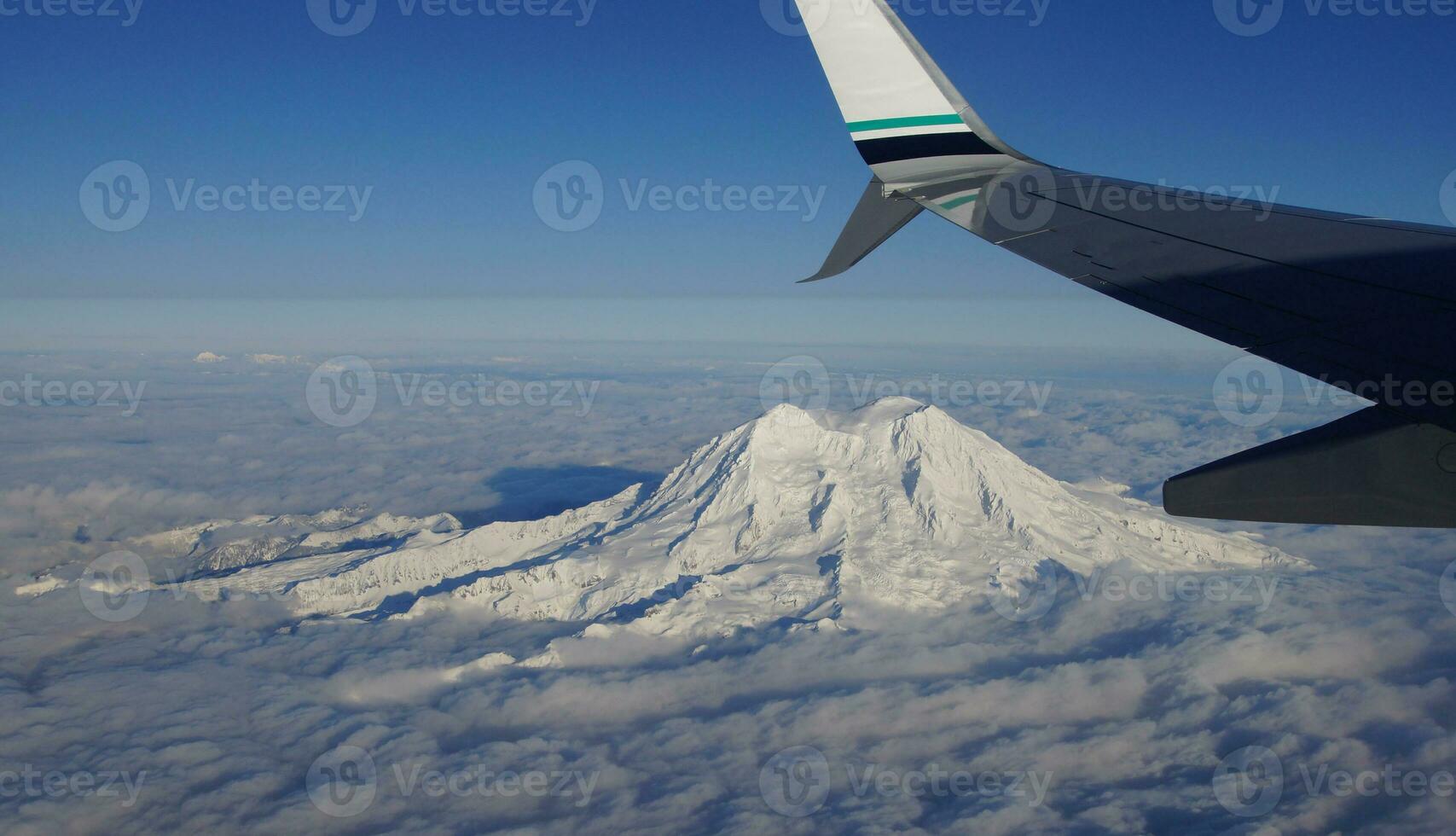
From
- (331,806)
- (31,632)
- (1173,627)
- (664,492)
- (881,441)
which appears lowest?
(331,806)

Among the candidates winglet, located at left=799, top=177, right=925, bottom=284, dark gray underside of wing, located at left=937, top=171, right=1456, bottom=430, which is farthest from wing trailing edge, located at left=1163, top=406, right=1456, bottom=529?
winglet, located at left=799, top=177, right=925, bottom=284

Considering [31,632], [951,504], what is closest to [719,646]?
[951,504]

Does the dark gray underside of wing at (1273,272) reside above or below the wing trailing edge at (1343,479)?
above

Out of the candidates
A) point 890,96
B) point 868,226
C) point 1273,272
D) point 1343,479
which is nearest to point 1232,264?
point 1273,272

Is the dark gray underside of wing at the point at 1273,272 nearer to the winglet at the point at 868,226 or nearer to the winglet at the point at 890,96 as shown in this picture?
the winglet at the point at 890,96

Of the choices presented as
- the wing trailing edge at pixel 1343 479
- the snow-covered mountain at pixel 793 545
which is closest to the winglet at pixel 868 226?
the wing trailing edge at pixel 1343 479

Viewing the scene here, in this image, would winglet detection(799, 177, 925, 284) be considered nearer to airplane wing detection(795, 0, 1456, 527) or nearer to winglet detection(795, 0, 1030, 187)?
airplane wing detection(795, 0, 1456, 527)

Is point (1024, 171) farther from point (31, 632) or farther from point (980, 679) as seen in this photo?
point (31, 632)
